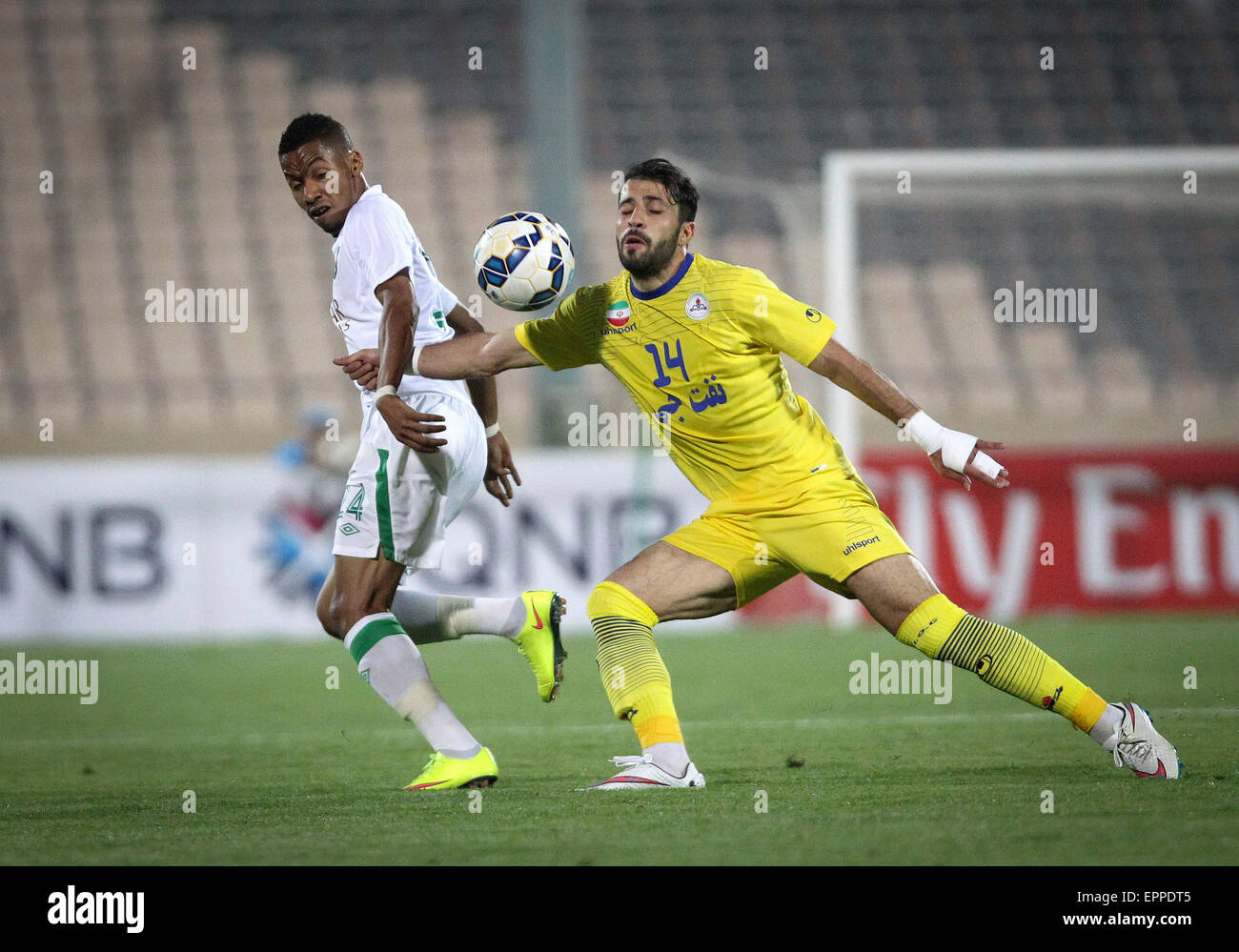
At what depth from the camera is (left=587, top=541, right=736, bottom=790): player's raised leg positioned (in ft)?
15.7

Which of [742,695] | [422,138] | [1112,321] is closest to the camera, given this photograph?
[742,695]

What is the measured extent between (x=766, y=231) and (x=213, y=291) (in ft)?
20.1

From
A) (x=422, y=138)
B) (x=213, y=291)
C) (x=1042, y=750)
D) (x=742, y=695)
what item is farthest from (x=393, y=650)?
(x=422, y=138)

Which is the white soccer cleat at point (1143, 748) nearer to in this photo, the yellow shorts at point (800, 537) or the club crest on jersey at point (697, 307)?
the yellow shorts at point (800, 537)

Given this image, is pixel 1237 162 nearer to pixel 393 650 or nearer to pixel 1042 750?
pixel 1042 750

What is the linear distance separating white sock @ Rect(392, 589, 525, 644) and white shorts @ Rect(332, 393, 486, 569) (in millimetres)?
329

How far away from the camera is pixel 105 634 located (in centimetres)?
1074

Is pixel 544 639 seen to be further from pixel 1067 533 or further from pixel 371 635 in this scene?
pixel 1067 533

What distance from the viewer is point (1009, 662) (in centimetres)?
471

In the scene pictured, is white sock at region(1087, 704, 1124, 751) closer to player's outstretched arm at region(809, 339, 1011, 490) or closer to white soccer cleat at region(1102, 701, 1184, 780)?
white soccer cleat at region(1102, 701, 1184, 780)

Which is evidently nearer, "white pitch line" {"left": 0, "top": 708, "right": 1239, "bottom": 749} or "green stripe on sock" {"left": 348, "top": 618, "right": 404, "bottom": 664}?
"green stripe on sock" {"left": 348, "top": 618, "right": 404, "bottom": 664}

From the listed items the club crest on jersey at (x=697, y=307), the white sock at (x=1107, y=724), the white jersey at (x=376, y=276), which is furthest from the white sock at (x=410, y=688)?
the white sock at (x=1107, y=724)

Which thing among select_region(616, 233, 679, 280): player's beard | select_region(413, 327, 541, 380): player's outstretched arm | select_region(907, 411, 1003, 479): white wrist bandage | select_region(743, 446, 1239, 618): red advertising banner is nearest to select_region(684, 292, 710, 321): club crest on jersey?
select_region(616, 233, 679, 280): player's beard

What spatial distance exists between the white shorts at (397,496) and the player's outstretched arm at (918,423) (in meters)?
1.25
